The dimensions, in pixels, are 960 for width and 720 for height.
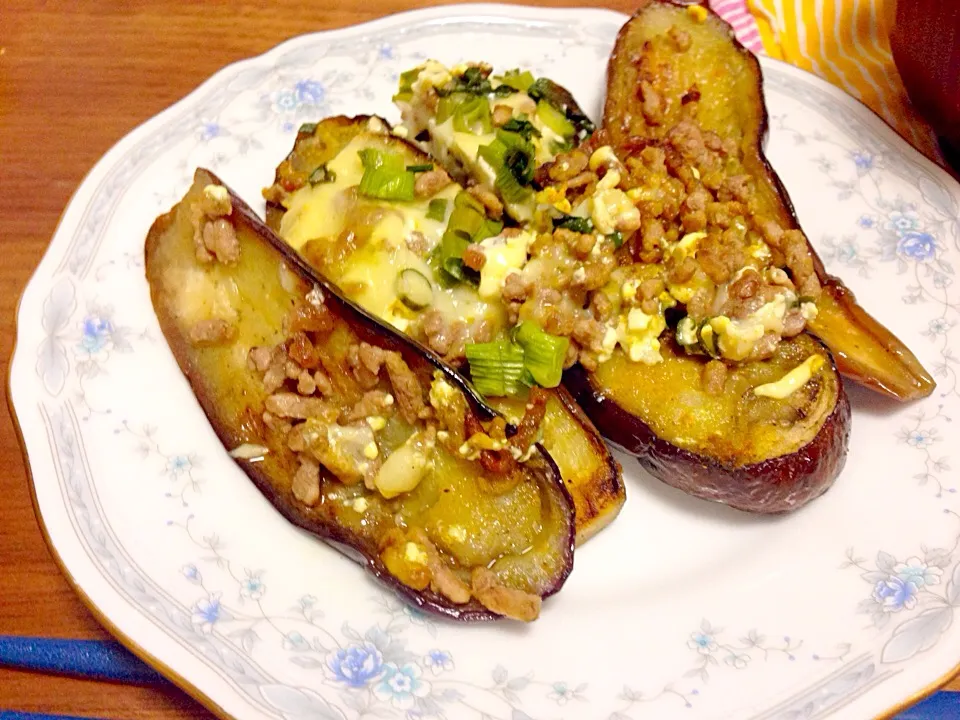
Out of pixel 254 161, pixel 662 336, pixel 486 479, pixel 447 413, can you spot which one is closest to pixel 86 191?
pixel 254 161

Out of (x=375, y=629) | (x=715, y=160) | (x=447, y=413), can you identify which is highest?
(x=715, y=160)

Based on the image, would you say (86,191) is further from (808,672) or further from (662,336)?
(808,672)

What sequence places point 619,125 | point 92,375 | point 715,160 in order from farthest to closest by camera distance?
point 619,125
point 715,160
point 92,375

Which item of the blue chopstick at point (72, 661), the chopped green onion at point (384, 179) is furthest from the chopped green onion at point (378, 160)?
the blue chopstick at point (72, 661)

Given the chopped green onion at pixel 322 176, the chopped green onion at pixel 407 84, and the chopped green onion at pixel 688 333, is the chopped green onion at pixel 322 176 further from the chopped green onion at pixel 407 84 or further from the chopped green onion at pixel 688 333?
the chopped green onion at pixel 688 333

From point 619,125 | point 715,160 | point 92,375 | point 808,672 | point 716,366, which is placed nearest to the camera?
point 808,672

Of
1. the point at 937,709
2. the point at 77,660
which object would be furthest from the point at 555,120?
the point at 77,660

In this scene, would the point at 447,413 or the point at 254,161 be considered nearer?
the point at 447,413
